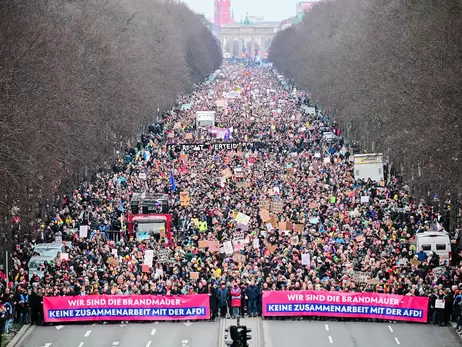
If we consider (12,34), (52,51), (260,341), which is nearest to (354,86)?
(52,51)

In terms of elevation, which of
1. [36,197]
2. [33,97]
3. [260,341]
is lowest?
[260,341]

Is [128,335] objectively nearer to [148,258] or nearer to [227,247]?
[148,258]

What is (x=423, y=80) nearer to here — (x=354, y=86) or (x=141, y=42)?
(x=354, y=86)

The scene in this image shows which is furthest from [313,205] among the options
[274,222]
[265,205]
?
[274,222]

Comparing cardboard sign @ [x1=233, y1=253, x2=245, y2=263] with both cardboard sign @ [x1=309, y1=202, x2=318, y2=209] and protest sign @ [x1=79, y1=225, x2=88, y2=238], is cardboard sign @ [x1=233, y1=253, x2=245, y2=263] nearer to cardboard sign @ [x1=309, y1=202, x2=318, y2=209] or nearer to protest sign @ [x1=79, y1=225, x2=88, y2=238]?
protest sign @ [x1=79, y1=225, x2=88, y2=238]

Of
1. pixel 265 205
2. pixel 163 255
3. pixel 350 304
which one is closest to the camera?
pixel 350 304

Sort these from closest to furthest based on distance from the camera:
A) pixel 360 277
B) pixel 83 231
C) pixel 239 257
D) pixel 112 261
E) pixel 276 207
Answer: pixel 360 277 < pixel 112 261 < pixel 239 257 < pixel 83 231 < pixel 276 207
